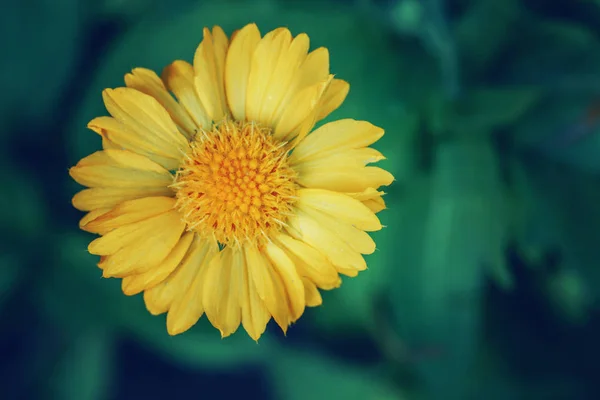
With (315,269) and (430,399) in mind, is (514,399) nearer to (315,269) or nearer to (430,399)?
(430,399)

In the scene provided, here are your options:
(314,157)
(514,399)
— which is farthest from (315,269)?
(514,399)

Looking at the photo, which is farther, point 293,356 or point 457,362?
point 293,356

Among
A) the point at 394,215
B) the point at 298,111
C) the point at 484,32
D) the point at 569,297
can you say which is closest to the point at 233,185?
the point at 298,111

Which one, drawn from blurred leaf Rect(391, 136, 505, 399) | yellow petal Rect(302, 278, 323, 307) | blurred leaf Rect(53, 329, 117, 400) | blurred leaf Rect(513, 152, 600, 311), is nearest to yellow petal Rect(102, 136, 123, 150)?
yellow petal Rect(302, 278, 323, 307)

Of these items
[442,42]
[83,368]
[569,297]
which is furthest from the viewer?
[569,297]

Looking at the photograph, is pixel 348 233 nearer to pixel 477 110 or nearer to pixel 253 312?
pixel 253 312

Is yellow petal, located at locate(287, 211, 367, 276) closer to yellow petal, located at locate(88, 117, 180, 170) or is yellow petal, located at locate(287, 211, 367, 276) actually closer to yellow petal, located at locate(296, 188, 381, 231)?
yellow petal, located at locate(296, 188, 381, 231)

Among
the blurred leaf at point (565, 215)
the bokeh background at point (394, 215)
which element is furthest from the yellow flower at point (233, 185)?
the blurred leaf at point (565, 215)
